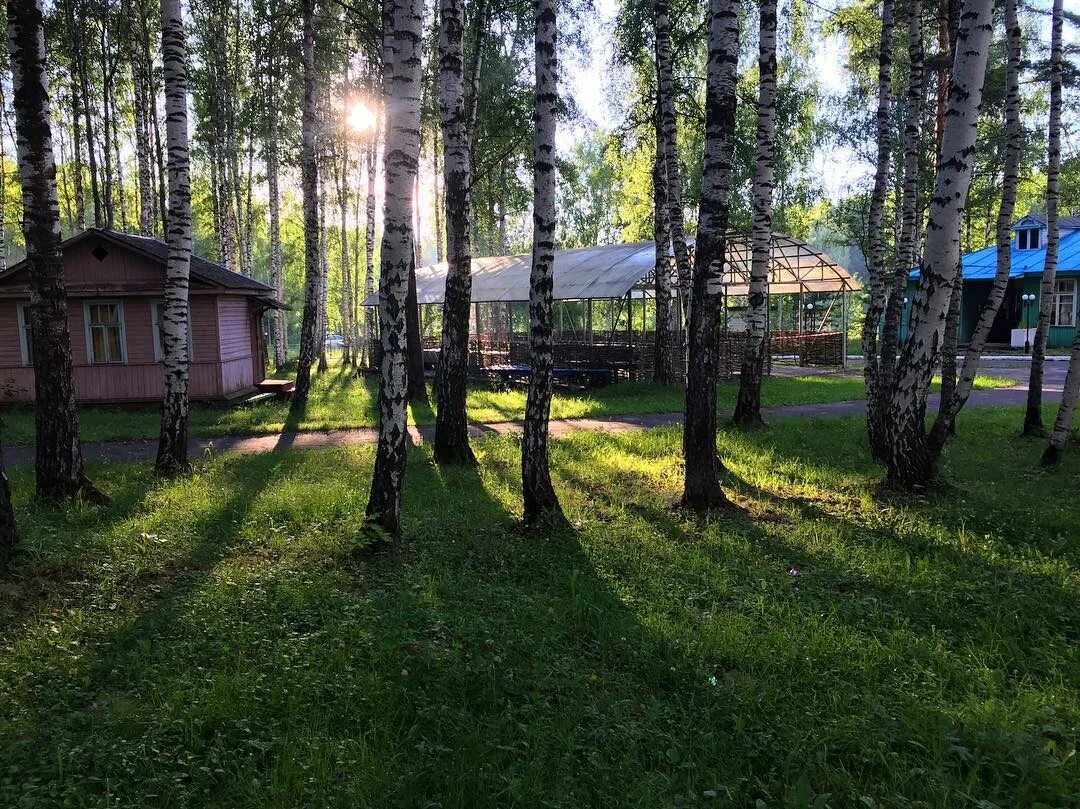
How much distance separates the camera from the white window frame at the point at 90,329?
1647 cm

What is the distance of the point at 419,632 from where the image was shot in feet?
14.4

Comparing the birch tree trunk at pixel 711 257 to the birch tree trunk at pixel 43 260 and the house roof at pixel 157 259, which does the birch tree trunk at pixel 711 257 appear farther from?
the house roof at pixel 157 259

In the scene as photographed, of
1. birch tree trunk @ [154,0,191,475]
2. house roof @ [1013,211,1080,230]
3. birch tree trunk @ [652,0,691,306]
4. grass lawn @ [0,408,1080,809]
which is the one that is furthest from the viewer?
house roof @ [1013,211,1080,230]

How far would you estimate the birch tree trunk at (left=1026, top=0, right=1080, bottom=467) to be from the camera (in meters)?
8.64

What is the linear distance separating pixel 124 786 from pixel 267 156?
78.8 ft

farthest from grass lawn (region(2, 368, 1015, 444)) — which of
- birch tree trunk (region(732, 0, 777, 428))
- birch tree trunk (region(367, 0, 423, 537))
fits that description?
birch tree trunk (region(367, 0, 423, 537))

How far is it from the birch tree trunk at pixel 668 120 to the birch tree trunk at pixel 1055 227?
6382mm

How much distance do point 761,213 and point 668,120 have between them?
5.57 m

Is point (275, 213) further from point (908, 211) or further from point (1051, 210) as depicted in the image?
point (1051, 210)

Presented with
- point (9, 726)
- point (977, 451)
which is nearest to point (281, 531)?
point (9, 726)

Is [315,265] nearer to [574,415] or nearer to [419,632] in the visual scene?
[574,415]

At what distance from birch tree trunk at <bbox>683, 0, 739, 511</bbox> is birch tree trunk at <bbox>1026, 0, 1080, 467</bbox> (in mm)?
4822

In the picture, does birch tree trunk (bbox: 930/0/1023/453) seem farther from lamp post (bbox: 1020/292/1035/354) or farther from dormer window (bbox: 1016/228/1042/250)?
dormer window (bbox: 1016/228/1042/250)

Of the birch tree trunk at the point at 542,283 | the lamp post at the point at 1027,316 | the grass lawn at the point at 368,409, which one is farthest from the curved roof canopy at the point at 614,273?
the birch tree trunk at the point at 542,283
